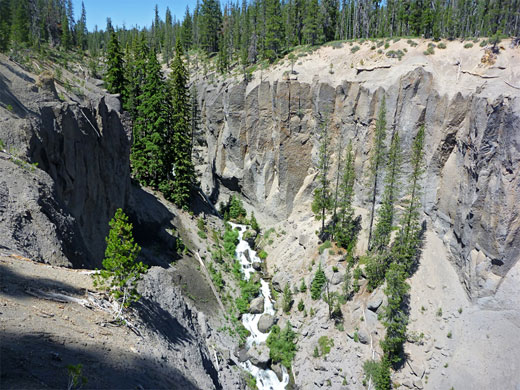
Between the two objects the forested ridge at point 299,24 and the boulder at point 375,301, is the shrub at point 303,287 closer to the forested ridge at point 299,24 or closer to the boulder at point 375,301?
the boulder at point 375,301

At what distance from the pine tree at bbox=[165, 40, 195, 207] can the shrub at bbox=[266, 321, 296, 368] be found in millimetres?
16656

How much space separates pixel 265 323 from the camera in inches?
1372

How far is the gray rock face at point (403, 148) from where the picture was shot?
29.7m

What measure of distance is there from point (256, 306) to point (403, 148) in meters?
21.6

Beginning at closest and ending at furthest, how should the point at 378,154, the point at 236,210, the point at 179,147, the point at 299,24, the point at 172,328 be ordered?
the point at 172,328 < the point at 378,154 < the point at 179,147 < the point at 236,210 < the point at 299,24

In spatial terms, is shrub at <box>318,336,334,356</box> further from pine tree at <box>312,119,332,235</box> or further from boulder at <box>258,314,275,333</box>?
pine tree at <box>312,119,332,235</box>

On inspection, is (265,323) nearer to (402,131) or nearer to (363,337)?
(363,337)

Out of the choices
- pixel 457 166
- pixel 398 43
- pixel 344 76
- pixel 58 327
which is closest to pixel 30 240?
pixel 58 327

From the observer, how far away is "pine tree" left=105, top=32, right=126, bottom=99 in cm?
4084

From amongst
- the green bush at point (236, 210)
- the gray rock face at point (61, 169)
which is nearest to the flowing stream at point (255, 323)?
the green bush at point (236, 210)

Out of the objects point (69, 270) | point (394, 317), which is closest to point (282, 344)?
point (394, 317)

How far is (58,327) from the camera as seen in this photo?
412 inches

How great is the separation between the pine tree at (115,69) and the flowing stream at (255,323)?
20546 millimetres

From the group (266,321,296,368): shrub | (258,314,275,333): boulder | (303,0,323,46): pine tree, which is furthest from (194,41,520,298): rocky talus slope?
(266,321,296,368): shrub
